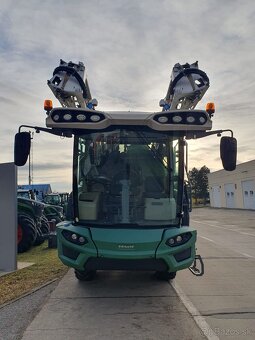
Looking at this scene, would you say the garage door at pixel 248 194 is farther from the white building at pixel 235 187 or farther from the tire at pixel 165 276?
the tire at pixel 165 276

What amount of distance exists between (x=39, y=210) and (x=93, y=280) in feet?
21.0

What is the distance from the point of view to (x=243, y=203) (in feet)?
169

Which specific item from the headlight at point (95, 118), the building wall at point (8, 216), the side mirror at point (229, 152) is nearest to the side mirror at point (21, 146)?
the headlight at point (95, 118)

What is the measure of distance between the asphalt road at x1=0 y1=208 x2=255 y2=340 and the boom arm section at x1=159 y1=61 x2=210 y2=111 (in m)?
3.35

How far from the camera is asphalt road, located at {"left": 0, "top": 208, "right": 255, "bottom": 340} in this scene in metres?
5.05

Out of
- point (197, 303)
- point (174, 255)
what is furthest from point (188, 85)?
point (197, 303)

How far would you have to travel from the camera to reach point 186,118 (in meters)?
5.98

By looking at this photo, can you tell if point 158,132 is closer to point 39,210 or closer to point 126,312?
point 126,312

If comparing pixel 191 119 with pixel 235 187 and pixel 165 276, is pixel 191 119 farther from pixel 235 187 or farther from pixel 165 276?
pixel 235 187

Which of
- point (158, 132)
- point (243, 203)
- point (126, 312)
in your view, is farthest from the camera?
point (243, 203)

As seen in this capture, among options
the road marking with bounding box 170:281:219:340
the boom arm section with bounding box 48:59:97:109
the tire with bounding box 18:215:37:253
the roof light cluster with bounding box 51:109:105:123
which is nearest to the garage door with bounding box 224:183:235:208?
the tire with bounding box 18:215:37:253

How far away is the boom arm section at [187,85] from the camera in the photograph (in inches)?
281

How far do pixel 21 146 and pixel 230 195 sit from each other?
54640mm

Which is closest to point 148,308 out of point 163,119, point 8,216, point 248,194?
point 163,119
